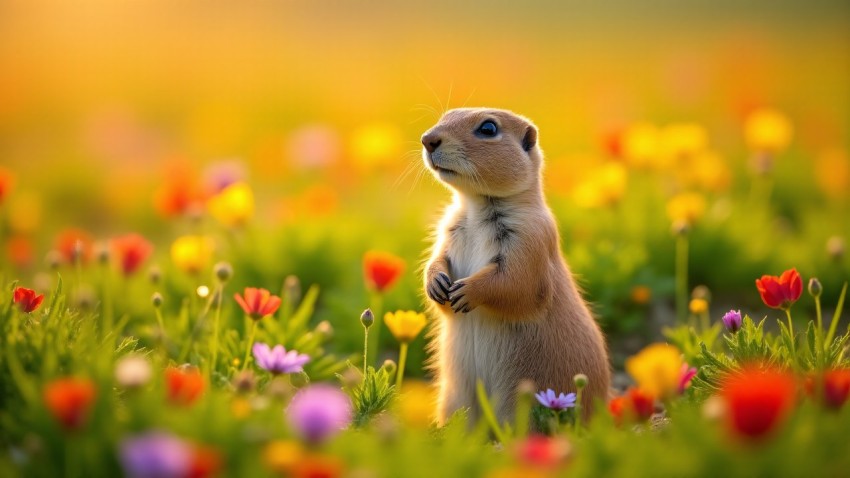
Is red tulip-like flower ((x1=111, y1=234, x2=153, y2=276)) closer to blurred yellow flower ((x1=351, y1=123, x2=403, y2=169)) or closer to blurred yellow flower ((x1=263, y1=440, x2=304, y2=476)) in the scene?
blurred yellow flower ((x1=351, y1=123, x2=403, y2=169))

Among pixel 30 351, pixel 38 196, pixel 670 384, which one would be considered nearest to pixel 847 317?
pixel 670 384

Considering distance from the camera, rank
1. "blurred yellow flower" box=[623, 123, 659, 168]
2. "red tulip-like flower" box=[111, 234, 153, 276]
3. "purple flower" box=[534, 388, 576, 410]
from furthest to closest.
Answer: "blurred yellow flower" box=[623, 123, 659, 168], "red tulip-like flower" box=[111, 234, 153, 276], "purple flower" box=[534, 388, 576, 410]

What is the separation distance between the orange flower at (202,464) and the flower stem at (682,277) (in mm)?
3358

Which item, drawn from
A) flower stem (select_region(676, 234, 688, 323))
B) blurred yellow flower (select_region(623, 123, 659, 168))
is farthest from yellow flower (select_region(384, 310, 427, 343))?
blurred yellow flower (select_region(623, 123, 659, 168))

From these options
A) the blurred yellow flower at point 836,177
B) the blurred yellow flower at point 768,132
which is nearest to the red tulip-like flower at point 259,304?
the blurred yellow flower at point 768,132

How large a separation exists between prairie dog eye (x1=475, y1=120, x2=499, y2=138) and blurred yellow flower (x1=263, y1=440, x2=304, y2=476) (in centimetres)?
200

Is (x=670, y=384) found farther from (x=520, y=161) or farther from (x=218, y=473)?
(x=520, y=161)

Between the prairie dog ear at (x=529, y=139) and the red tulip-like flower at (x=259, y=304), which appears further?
the prairie dog ear at (x=529, y=139)

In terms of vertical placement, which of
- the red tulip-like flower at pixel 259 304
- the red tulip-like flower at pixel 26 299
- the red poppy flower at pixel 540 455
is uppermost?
the red poppy flower at pixel 540 455

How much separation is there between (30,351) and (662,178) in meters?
5.25

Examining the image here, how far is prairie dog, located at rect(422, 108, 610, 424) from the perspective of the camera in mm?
3660

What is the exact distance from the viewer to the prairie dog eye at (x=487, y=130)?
3959mm

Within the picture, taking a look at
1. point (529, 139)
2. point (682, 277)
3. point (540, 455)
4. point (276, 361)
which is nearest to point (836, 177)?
point (682, 277)

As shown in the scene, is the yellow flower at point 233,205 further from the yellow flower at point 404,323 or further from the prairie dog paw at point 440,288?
the yellow flower at point 404,323
